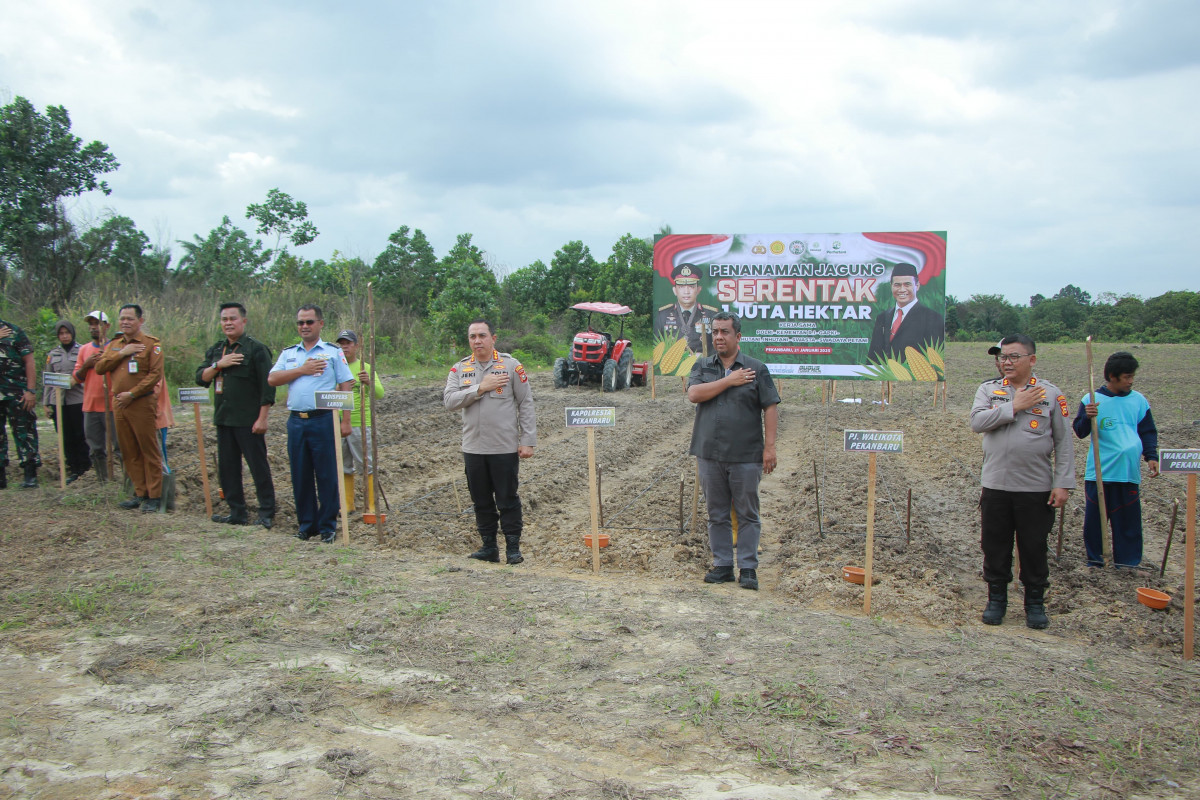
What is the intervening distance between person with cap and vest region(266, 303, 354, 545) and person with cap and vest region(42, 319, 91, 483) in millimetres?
3181

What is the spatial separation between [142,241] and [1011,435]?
22.8 meters

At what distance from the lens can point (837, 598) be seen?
15.3 ft

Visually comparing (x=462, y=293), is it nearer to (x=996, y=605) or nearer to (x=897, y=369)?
(x=897, y=369)

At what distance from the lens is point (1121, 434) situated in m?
5.05

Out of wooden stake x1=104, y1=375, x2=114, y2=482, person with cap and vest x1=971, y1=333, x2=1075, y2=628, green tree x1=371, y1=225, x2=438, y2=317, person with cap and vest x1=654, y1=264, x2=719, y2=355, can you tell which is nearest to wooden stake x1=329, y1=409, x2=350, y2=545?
wooden stake x1=104, y1=375, x2=114, y2=482

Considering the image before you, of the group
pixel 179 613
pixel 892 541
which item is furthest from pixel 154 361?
pixel 892 541

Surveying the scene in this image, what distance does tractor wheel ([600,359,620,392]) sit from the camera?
17188mm

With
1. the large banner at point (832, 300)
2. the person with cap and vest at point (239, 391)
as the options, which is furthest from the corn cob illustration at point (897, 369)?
the person with cap and vest at point (239, 391)

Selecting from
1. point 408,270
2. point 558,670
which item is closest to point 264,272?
point 408,270

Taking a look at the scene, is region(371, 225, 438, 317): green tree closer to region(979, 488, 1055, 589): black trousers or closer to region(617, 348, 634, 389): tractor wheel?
region(617, 348, 634, 389): tractor wheel

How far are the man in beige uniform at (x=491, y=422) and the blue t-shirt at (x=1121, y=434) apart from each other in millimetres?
3790

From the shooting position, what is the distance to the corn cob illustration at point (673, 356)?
10.9 meters

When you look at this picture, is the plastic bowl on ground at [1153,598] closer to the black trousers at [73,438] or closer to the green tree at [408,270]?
the black trousers at [73,438]

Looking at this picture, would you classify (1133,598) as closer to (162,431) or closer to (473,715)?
(473,715)
